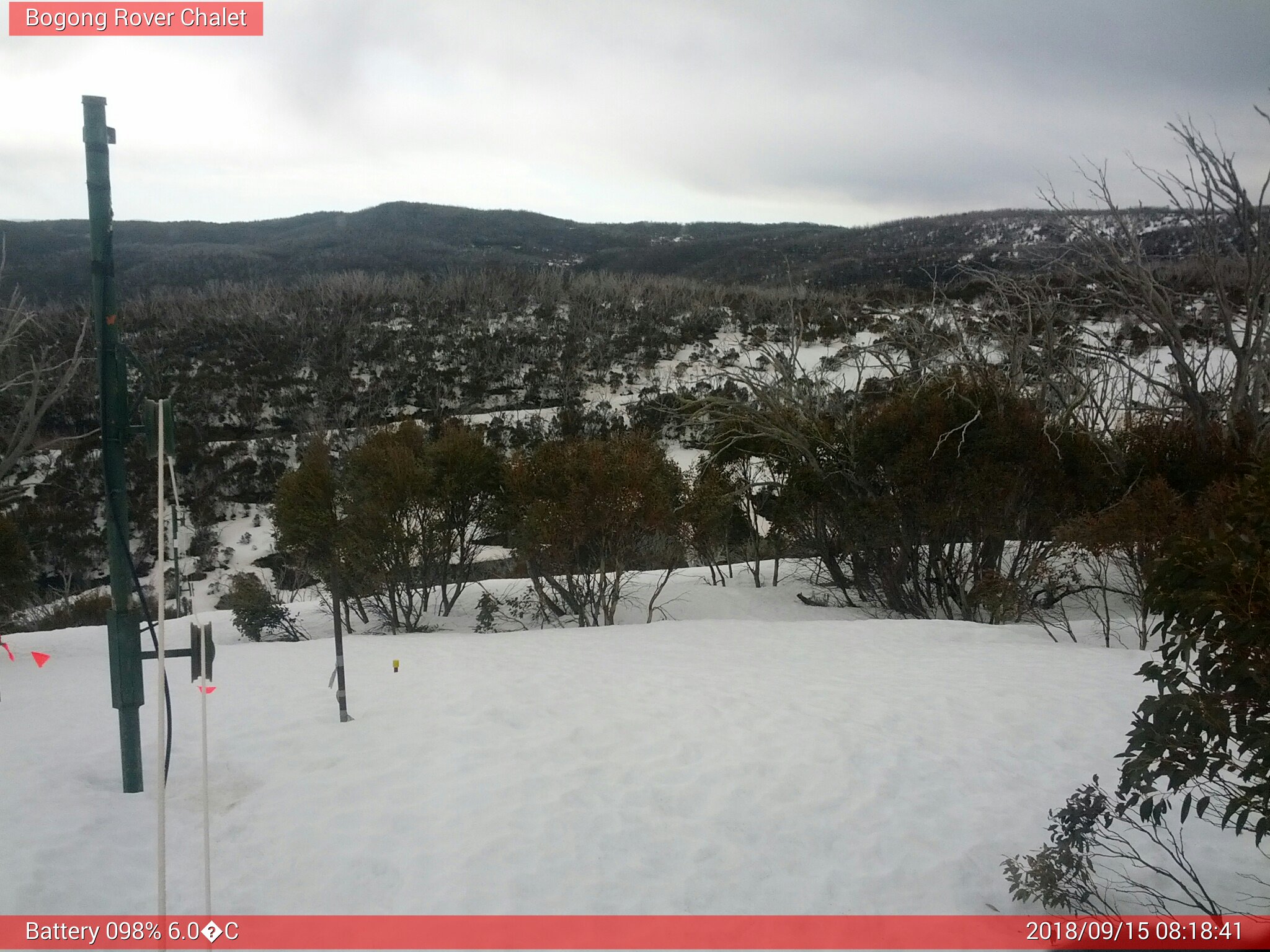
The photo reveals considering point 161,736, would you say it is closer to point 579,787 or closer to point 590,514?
point 579,787

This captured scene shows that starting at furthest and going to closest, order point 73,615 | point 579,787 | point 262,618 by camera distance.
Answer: point 73,615, point 262,618, point 579,787

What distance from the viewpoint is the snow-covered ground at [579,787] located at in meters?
3.73

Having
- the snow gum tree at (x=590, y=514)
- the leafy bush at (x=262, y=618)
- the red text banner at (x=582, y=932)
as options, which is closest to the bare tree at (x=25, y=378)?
the leafy bush at (x=262, y=618)

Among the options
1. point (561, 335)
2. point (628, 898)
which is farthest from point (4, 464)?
point (561, 335)

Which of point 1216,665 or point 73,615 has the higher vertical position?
point 1216,665

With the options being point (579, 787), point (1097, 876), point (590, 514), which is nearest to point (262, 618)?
point (590, 514)

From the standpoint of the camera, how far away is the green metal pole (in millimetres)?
3920

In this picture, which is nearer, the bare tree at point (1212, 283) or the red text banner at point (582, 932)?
the red text banner at point (582, 932)

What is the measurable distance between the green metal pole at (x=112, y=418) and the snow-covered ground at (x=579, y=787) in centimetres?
81

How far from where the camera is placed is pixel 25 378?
29453 millimetres

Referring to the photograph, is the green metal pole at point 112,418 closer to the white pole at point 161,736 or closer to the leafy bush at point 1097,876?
the white pole at point 161,736

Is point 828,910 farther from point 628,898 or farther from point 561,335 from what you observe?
point 561,335

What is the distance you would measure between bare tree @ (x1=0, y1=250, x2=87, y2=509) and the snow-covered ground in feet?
17.4

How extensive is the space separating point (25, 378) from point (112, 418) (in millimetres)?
33180
